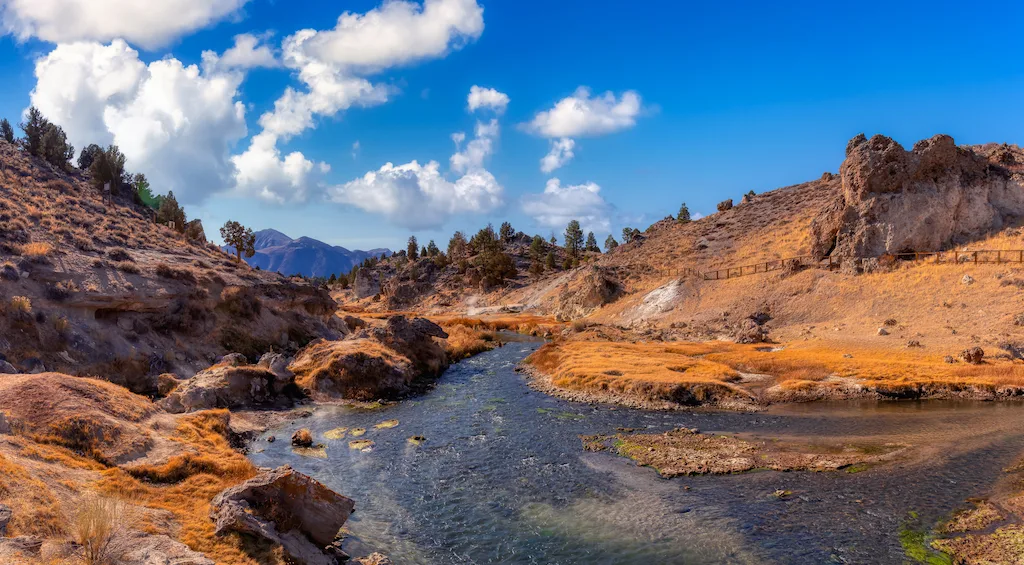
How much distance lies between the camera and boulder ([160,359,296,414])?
29.2 m

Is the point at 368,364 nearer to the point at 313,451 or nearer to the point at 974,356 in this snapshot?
the point at 313,451

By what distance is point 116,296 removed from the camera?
37625mm

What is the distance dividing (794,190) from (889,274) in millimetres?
77268

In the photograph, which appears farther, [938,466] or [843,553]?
[938,466]

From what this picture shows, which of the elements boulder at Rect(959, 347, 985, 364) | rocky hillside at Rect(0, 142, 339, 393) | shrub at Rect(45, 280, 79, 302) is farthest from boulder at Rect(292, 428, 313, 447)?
boulder at Rect(959, 347, 985, 364)

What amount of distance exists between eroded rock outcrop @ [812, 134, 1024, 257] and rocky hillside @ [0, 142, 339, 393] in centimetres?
6272

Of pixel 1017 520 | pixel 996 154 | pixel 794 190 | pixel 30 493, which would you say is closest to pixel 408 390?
pixel 30 493

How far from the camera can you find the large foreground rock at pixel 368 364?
37406 mm

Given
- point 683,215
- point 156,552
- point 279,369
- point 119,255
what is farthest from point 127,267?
point 683,215

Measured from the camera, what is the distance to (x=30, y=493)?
11.6 m

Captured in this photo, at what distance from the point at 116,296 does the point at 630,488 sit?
117ft

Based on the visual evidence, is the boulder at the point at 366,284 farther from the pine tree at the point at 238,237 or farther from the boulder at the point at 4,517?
the boulder at the point at 4,517

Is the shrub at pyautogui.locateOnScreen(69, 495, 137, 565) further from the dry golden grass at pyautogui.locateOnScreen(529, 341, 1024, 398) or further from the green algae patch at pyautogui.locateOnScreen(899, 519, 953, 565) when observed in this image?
the dry golden grass at pyautogui.locateOnScreen(529, 341, 1024, 398)

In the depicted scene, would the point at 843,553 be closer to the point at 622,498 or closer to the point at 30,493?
the point at 622,498
